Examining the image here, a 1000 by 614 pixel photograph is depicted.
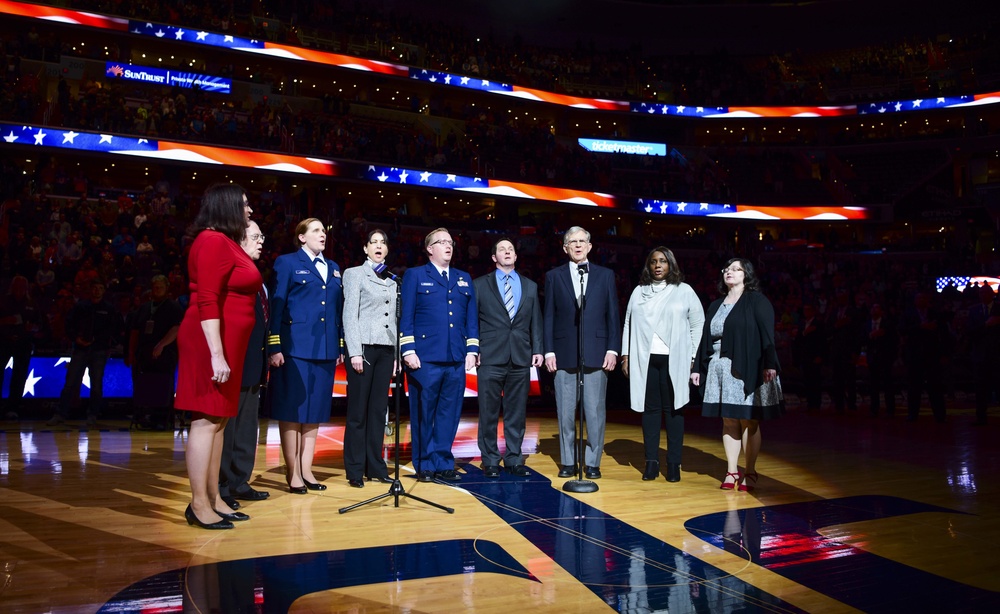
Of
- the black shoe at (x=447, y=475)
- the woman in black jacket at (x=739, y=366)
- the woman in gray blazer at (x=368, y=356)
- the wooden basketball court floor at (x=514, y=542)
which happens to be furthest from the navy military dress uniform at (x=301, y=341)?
the woman in black jacket at (x=739, y=366)

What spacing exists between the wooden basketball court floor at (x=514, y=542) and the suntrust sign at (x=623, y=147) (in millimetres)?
29319

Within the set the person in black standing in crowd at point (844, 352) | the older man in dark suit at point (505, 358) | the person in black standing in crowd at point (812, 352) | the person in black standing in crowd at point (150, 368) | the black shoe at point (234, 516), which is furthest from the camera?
the person in black standing in crowd at point (812, 352)

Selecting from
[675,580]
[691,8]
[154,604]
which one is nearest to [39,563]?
[154,604]

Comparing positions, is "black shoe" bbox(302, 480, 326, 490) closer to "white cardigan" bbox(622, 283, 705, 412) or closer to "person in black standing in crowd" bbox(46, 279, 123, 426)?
"white cardigan" bbox(622, 283, 705, 412)

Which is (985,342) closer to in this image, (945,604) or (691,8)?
(945,604)

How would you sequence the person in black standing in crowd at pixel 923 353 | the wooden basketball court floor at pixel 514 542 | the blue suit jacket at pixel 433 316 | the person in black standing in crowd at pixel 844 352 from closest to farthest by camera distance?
the wooden basketball court floor at pixel 514 542, the blue suit jacket at pixel 433 316, the person in black standing in crowd at pixel 923 353, the person in black standing in crowd at pixel 844 352

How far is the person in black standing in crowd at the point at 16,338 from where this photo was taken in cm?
853

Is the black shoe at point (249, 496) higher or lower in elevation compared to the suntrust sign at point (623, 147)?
lower

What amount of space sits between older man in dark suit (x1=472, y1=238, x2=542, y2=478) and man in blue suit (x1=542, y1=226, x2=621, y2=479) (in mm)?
213

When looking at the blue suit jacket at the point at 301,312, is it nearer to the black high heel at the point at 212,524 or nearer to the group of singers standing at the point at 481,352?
the group of singers standing at the point at 481,352

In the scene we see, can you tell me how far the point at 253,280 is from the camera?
4.15m

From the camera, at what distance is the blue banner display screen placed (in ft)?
78.5

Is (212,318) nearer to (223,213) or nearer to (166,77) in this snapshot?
(223,213)

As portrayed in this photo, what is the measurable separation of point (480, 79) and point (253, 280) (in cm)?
2703
